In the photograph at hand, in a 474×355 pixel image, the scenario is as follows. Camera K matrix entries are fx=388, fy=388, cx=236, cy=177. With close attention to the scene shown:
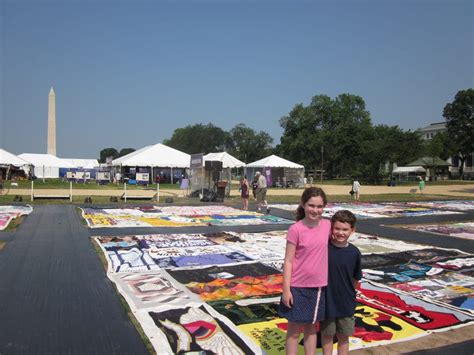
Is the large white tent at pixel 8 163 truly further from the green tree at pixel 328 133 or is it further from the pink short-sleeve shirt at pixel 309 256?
the green tree at pixel 328 133

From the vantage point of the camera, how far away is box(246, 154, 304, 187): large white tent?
123 feet

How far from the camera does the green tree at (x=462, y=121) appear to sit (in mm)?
68188

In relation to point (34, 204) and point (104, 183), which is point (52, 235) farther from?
point (104, 183)

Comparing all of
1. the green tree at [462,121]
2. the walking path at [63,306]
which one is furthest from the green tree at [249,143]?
the walking path at [63,306]

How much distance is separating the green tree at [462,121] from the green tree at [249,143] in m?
40.3

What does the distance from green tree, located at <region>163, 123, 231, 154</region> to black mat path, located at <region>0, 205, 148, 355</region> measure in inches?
3607

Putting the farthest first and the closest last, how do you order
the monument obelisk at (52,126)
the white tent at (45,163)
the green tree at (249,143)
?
1. the green tree at (249,143)
2. the monument obelisk at (52,126)
3. the white tent at (45,163)

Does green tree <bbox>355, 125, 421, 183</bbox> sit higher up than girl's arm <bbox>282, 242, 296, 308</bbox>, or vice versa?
green tree <bbox>355, 125, 421, 183</bbox>

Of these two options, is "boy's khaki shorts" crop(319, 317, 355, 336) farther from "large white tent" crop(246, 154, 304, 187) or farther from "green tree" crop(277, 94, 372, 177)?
"green tree" crop(277, 94, 372, 177)

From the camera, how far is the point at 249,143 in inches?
3880

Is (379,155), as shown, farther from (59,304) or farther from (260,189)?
(59,304)

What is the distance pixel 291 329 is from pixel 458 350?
6.18 ft

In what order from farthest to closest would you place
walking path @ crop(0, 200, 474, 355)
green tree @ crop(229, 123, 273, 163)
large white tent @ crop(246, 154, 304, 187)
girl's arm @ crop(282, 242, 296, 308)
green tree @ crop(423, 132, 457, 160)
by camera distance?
green tree @ crop(229, 123, 273, 163) < green tree @ crop(423, 132, 457, 160) < large white tent @ crop(246, 154, 304, 187) < walking path @ crop(0, 200, 474, 355) < girl's arm @ crop(282, 242, 296, 308)

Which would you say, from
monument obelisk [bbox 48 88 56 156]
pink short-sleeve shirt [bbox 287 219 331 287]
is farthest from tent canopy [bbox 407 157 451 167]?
pink short-sleeve shirt [bbox 287 219 331 287]
